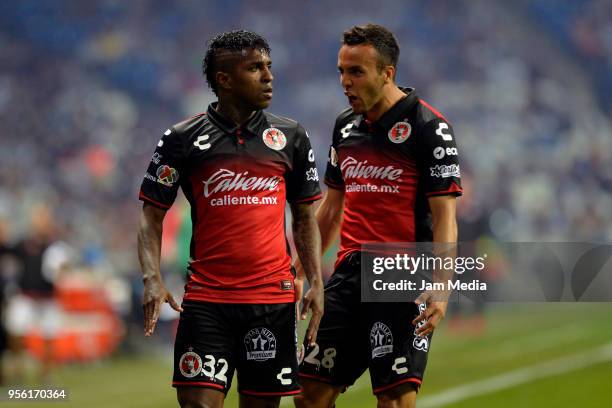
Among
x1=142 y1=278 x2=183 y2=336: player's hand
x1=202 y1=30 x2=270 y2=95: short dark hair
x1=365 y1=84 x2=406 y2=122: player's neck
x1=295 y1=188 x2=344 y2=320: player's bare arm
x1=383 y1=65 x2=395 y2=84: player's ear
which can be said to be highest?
x1=202 y1=30 x2=270 y2=95: short dark hair

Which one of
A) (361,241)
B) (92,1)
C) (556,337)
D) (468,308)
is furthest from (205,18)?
(361,241)

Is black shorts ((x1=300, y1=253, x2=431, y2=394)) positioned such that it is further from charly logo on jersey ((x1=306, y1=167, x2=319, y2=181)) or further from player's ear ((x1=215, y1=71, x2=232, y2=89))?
player's ear ((x1=215, y1=71, x2=232, y2=89))

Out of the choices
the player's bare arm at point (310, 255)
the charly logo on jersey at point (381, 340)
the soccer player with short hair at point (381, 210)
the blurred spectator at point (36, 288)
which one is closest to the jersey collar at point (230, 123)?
the player's bare arm at point (310, 255)

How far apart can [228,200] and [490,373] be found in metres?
7.98

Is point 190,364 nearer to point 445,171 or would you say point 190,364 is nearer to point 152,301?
point 152,301

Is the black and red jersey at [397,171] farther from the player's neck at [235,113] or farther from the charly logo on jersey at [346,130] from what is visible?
the player's neck at [235,113]

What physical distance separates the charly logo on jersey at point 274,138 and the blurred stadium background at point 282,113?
8122 mm

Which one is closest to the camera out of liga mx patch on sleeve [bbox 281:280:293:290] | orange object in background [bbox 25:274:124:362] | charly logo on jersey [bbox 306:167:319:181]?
liga mx patch on sleeve [bbox 281:280:293:290]

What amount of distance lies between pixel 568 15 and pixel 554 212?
7546mm

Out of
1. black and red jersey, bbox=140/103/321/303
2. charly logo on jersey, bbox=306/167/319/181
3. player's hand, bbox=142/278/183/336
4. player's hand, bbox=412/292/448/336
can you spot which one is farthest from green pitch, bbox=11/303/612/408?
player's hand, bbox=142/278/183/336

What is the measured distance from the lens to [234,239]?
5566 millimetres

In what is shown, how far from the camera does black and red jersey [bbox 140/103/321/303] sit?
18.2 ft

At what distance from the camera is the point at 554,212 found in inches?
930

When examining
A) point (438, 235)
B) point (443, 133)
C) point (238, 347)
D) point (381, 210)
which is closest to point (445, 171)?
point (443, 133)
